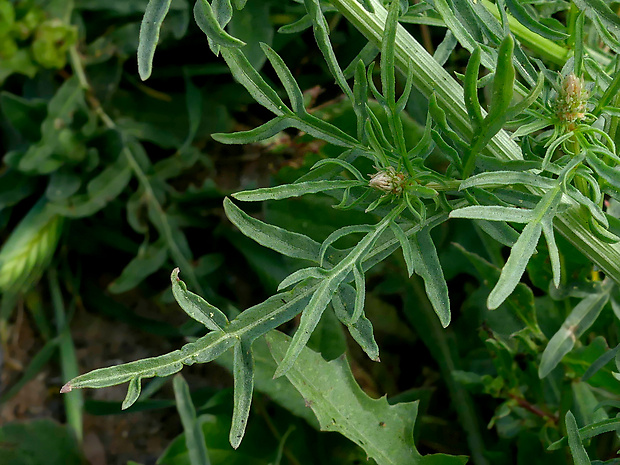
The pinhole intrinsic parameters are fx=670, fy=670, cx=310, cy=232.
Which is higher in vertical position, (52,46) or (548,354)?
(548,354)

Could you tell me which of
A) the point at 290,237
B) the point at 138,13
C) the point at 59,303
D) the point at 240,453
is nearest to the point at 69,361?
the point at 59,303

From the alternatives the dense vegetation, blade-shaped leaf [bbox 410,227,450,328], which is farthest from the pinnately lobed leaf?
blade-shaped leaf [bbox 410,227,450,328]

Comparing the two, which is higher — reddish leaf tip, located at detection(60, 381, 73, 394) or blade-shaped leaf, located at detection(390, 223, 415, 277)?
blade-shaped leaf, located at detection(390, 223, 415, 277)

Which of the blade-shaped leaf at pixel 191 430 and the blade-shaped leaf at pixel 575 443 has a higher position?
the blade-shaped leaf at pixel 575 443

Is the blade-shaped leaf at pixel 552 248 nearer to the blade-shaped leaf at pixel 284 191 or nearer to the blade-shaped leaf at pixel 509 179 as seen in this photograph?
the blade-shaped leaf at pixel 509 179

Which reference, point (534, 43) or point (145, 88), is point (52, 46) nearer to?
point (145, 88)

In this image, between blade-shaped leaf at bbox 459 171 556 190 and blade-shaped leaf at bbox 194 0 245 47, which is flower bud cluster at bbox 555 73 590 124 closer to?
blade-shaped leaf at bbox 459 171 556 190

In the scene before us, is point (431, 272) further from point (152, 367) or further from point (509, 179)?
point (152, 367)

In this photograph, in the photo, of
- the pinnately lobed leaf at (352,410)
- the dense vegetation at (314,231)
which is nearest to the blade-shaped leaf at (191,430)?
the dense vegetation at (314,231)

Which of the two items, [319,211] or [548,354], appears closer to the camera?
[548,354]
